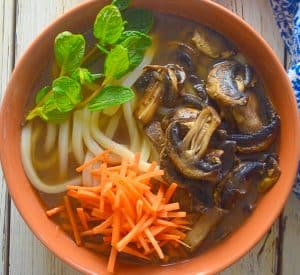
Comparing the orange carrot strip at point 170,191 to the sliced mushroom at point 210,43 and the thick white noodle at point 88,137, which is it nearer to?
the thick white noodle at point 88,137

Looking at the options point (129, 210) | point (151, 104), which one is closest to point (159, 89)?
point (151, 104)

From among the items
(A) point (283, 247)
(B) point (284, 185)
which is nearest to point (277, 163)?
(B) point (284, 185)

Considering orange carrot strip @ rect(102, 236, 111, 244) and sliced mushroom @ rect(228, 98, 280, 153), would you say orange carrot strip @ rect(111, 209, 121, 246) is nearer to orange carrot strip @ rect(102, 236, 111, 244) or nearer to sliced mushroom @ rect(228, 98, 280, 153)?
orange carrot strip @ rect(102, 236, 111, 244)

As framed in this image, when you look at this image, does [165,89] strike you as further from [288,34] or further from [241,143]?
[288,34]

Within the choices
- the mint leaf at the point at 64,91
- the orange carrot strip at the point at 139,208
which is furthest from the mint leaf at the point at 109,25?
the orange carrot strip at the point at 139,208

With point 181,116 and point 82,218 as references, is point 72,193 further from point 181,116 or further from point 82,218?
point 181,116

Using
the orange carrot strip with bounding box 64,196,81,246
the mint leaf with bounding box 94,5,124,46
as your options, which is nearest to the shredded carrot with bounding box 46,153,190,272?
the orange carrot strip with bounding box 64,196,81,246

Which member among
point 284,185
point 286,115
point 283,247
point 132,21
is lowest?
point 283,247
